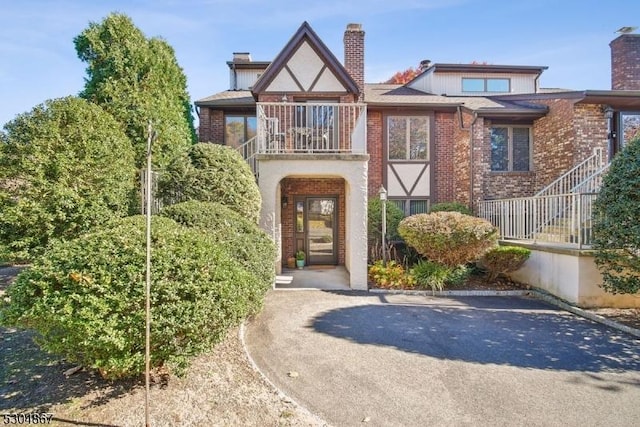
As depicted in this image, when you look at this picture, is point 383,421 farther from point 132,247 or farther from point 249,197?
point 249,197

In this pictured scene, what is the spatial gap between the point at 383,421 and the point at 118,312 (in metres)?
2.80

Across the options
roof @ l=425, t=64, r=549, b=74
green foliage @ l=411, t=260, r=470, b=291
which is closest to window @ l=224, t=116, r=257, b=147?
green foliage @ l=411, t=260, r=470, b=291

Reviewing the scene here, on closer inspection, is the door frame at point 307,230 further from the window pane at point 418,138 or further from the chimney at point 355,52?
the chimney at point 355,52

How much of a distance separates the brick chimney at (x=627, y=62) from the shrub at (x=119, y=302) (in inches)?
698

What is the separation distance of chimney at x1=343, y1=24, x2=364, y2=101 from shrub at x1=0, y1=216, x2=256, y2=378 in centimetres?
984

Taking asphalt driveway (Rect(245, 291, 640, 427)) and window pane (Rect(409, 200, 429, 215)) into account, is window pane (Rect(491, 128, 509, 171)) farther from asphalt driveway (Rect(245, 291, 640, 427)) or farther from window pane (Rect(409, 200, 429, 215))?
asphalt driveway (Rect(245, 291, 640, 427))

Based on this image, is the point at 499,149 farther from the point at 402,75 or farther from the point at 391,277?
the point at 402,75

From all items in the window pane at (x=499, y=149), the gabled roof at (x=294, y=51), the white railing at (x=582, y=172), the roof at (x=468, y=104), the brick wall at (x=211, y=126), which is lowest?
the white railing at (x=582, y=172)

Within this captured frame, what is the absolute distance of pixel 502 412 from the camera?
331 centimetres

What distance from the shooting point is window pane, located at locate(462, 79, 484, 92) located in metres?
14.5

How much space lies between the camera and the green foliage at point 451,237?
8141mm

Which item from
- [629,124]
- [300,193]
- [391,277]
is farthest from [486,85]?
[391,277]

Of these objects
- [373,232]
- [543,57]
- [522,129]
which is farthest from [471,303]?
[543,57]

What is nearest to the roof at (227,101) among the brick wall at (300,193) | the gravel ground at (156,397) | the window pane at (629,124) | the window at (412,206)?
the brick wall at (300,193)
